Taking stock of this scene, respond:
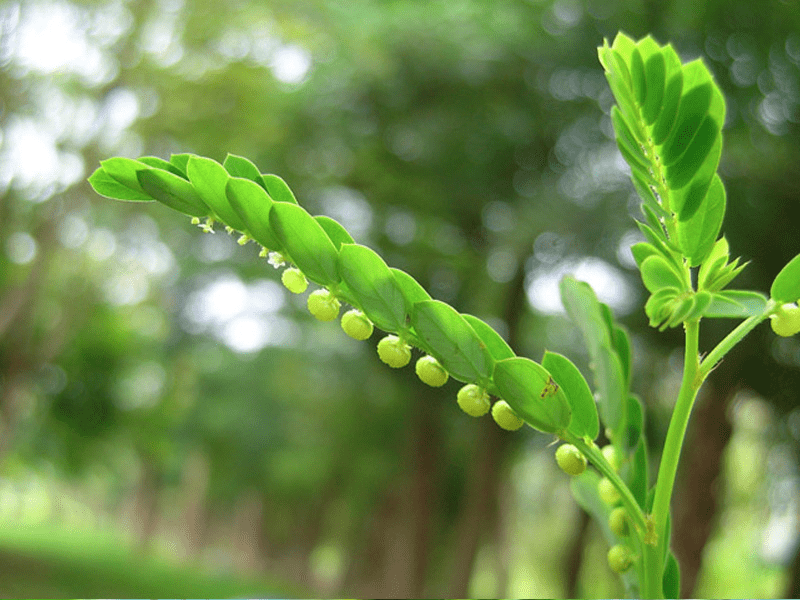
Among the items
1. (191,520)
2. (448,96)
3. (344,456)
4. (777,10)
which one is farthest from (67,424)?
(191,520)

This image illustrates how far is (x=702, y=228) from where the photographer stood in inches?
11.5

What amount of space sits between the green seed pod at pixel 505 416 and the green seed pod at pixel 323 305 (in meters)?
0.07

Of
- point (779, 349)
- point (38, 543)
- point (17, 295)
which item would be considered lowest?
point (38, 543)

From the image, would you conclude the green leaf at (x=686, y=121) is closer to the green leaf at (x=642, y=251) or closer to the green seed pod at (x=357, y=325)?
the green leaf at (x=642, y=251)

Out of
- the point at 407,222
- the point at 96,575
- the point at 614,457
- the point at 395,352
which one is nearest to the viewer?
the point at 395,352

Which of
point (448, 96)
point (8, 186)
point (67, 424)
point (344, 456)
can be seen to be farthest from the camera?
point (344, 456)

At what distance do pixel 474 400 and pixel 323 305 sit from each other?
64mm

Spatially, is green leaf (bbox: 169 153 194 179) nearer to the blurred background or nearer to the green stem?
the green stem

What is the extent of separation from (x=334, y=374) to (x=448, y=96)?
147 inches

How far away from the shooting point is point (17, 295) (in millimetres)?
4262

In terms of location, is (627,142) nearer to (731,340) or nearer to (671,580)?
(731,340)

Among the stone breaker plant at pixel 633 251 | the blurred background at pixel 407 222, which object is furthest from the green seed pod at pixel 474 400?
the blurred background at pixel 407 222

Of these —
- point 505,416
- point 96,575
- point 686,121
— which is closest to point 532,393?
point 505,416

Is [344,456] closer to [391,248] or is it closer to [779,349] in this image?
[391,248]
